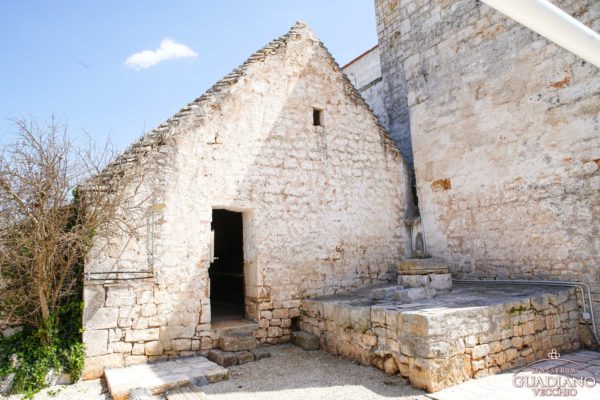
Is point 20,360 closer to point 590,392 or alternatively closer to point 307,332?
point 307,332

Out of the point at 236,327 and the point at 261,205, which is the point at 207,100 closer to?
the point at 261,205

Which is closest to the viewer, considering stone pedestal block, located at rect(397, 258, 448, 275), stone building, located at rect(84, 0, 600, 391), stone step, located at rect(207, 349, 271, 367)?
stone building, located at rect(84, 0, 600, 391)

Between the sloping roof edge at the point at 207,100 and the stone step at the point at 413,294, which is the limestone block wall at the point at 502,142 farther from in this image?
the stone step at the point at 413,294

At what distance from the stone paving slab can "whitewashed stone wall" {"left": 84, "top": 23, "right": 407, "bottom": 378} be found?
3.12 m

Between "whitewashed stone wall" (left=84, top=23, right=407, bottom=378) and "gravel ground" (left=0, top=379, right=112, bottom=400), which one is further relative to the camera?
"whitewashed stone wall" (left=84, top=23, right=407, bottom=378)

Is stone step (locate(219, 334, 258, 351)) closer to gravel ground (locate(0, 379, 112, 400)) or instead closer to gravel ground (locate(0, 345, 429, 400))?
gravel ground (locate(0, 345, 429, 400))

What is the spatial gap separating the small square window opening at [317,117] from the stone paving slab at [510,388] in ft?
16.8

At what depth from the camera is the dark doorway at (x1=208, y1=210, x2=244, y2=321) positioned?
893cm

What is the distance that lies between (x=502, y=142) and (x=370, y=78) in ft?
19.3

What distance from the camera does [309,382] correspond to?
15.5ft

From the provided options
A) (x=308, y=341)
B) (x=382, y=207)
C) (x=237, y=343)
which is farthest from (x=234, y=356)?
(x=382, y=207)

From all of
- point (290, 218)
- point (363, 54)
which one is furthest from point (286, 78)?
point (363, 54)

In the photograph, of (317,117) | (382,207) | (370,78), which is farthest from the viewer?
(370,78)

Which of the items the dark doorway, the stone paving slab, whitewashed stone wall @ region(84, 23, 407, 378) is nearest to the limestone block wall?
whitewashed stone wall @ region(84, 23, 407, 378)
